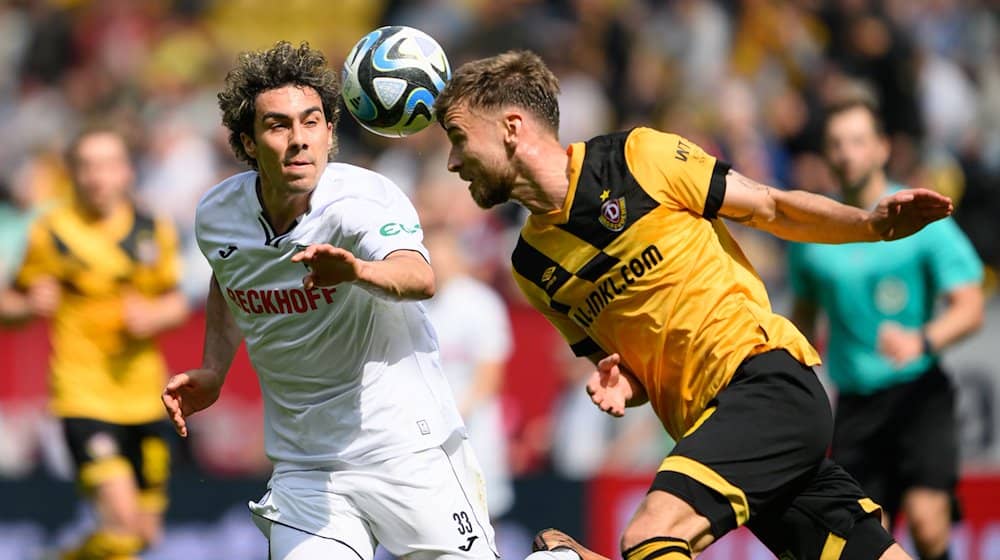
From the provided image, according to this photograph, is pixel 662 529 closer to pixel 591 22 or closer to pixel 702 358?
pixel 702 358

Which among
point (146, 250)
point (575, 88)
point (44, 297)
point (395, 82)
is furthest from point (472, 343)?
point (395, 82)

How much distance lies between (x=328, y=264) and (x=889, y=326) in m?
4.17

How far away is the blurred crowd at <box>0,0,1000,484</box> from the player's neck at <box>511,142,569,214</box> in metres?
4.97

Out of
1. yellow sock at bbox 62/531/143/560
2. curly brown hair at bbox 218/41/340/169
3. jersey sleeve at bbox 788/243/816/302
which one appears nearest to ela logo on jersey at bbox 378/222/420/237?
curly brown hair at bbox 218/41/340/169

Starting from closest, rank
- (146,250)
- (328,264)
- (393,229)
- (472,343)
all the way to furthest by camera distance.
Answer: (328,264), (393,229), (146,250), (472,343)

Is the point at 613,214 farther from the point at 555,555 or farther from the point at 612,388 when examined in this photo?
the point at 555,555

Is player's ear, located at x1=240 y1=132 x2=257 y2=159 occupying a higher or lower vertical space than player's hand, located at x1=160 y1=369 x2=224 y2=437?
higher

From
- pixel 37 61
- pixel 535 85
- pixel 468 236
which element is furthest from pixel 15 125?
pixel 535 85

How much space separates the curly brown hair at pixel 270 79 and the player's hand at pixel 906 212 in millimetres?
2024

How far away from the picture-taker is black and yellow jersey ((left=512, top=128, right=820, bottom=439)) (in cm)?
538

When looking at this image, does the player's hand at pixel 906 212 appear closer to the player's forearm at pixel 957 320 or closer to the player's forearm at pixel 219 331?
the player's forearm at pixel 219 331

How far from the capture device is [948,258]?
7973mm

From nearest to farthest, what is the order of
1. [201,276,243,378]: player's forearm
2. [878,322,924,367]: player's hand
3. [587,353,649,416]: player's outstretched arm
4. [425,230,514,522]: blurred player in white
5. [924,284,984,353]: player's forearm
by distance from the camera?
[587,353,649,416]: player's outstretched arm < [201,276,243,378]: player's forearm < [878,322,924,367]: player's hand < [924,284,984,353]: player's forearm < [425,230,514,522]: blurred player in white

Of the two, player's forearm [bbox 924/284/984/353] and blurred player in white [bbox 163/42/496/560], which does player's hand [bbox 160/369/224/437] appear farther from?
player's forearm [bbox 924/284/984/353]
